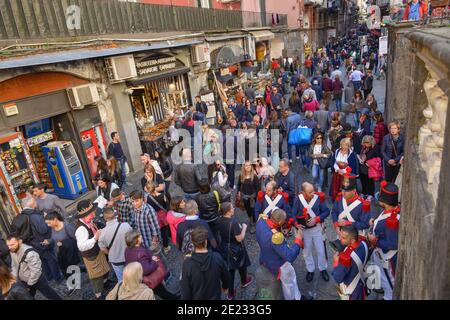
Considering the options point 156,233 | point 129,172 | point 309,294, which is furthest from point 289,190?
point 129,172

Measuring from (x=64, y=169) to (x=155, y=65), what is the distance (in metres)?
5.12

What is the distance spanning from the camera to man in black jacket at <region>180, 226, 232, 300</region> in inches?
139

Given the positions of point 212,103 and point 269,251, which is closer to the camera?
point 269,251

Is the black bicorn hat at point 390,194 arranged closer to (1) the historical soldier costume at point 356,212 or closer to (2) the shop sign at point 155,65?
(1) the historical soldier costume at point 356,212

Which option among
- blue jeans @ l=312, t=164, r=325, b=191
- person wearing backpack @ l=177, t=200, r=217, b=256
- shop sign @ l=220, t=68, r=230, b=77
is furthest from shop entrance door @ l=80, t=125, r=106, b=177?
shop sign @ l=220, t=68, r=230, b=77

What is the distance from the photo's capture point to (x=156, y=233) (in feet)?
17.3

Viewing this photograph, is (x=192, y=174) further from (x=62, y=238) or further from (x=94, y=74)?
(x=94, y=74)

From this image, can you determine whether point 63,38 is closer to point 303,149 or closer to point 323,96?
point 303,149

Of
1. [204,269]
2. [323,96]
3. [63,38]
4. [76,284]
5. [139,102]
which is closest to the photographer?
[204,269]

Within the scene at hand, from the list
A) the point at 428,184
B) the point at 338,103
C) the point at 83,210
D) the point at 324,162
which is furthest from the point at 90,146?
the point at 338,103

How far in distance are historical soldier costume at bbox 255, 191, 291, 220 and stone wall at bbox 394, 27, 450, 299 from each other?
1817 millimetres

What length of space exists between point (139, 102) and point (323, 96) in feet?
24.1

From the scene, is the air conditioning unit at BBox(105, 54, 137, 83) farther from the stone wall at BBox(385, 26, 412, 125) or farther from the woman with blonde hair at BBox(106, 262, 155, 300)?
the stone wall at BBox(385, 26, 412, 125)

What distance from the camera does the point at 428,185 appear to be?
2.58 meters
